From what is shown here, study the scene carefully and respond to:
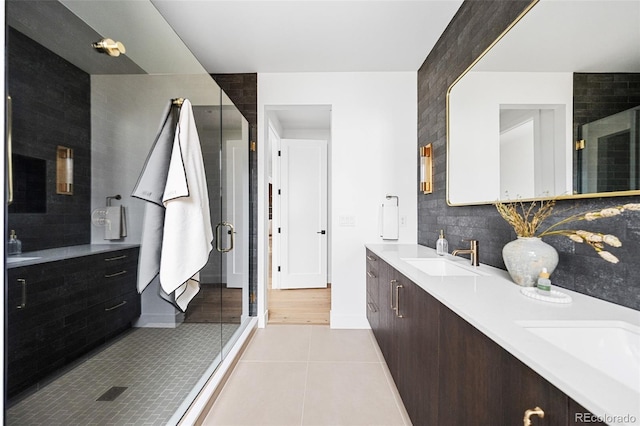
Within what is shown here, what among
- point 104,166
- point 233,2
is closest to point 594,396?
point 104,166

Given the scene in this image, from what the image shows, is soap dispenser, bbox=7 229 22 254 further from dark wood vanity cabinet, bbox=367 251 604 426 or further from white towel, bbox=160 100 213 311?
dark wood vanity cabinet, bbox=367 251 604 426

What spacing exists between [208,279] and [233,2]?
191cm

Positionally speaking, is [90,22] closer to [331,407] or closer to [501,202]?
[501,202]

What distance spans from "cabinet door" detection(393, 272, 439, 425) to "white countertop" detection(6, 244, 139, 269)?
131cm

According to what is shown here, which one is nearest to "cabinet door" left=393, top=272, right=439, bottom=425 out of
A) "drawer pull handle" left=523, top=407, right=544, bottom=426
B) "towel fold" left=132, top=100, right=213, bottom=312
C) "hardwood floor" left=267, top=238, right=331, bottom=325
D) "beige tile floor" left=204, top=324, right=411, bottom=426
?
"beige tile floor" left=204, top=324, right=411, bottom=426

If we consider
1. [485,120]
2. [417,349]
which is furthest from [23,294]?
[485,120]

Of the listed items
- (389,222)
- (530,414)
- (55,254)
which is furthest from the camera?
(389,222)

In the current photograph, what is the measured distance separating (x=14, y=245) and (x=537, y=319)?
1.52 metres

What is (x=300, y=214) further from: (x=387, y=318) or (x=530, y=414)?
(x=530, y=414)

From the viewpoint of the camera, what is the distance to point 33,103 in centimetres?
83

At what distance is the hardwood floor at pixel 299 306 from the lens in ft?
10.1

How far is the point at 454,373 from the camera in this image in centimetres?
93

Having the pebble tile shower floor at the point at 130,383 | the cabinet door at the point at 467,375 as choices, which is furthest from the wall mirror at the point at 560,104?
the pebble tile shower floor at the point at 130,383

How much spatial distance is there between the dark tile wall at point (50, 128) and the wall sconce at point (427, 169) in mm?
A: 2387
